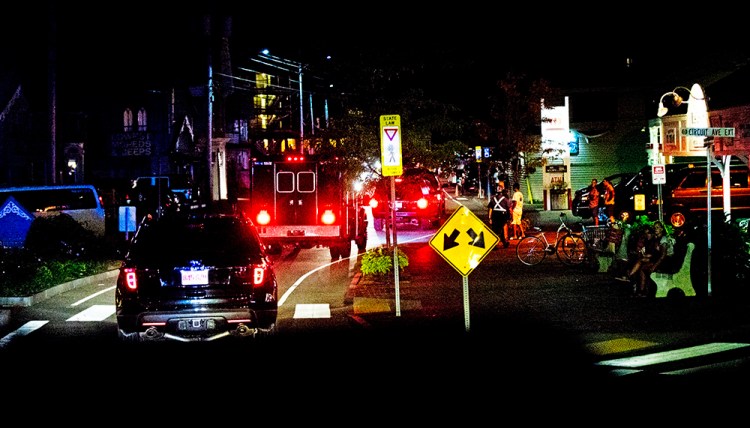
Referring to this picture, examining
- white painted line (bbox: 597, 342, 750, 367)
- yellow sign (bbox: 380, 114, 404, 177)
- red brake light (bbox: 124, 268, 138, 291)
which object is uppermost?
yellow sign (bbox: 380, 114, 404, 177)

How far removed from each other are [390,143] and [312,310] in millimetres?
2977

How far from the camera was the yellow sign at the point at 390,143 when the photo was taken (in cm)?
1399

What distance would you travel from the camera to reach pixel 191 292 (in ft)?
35.2

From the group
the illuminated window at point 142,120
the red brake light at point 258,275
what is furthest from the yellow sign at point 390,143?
the illuminated window at point 142,120

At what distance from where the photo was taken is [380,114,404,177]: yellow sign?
13992 millimetres

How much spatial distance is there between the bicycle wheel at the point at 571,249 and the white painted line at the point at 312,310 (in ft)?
21.1

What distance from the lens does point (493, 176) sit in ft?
179

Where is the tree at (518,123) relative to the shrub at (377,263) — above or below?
above

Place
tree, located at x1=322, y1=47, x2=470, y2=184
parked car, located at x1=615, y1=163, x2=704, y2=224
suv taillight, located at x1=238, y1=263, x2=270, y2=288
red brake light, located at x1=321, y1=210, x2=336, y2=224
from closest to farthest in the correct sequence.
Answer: suv taillight, located at x1=238, y1=263, x2=270, y2=288
tree, located at x1=322, y1=47, x2=470, y2=184
red brake light, located at x1=321, y1=210, x2=336, y2=224
parked car, located at x1=615, y1=163, x2=704, y2=224

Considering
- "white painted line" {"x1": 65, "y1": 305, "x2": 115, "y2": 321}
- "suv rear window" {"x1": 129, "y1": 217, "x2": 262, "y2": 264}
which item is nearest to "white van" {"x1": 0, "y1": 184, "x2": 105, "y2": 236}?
"white painted line" {"x1": 65, "y1": 305, "x2": 115, "y2": 321}

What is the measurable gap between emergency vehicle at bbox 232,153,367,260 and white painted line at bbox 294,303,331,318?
720cm

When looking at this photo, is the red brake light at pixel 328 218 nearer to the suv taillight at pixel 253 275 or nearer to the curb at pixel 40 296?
the curb at pixel 40 296

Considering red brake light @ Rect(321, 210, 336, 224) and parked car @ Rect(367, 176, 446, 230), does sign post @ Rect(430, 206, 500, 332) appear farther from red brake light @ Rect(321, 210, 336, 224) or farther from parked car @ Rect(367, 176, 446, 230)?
parked car @ Rect(367, 176, 446, 230)

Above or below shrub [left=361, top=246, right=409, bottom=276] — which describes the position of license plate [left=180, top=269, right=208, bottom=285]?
above
